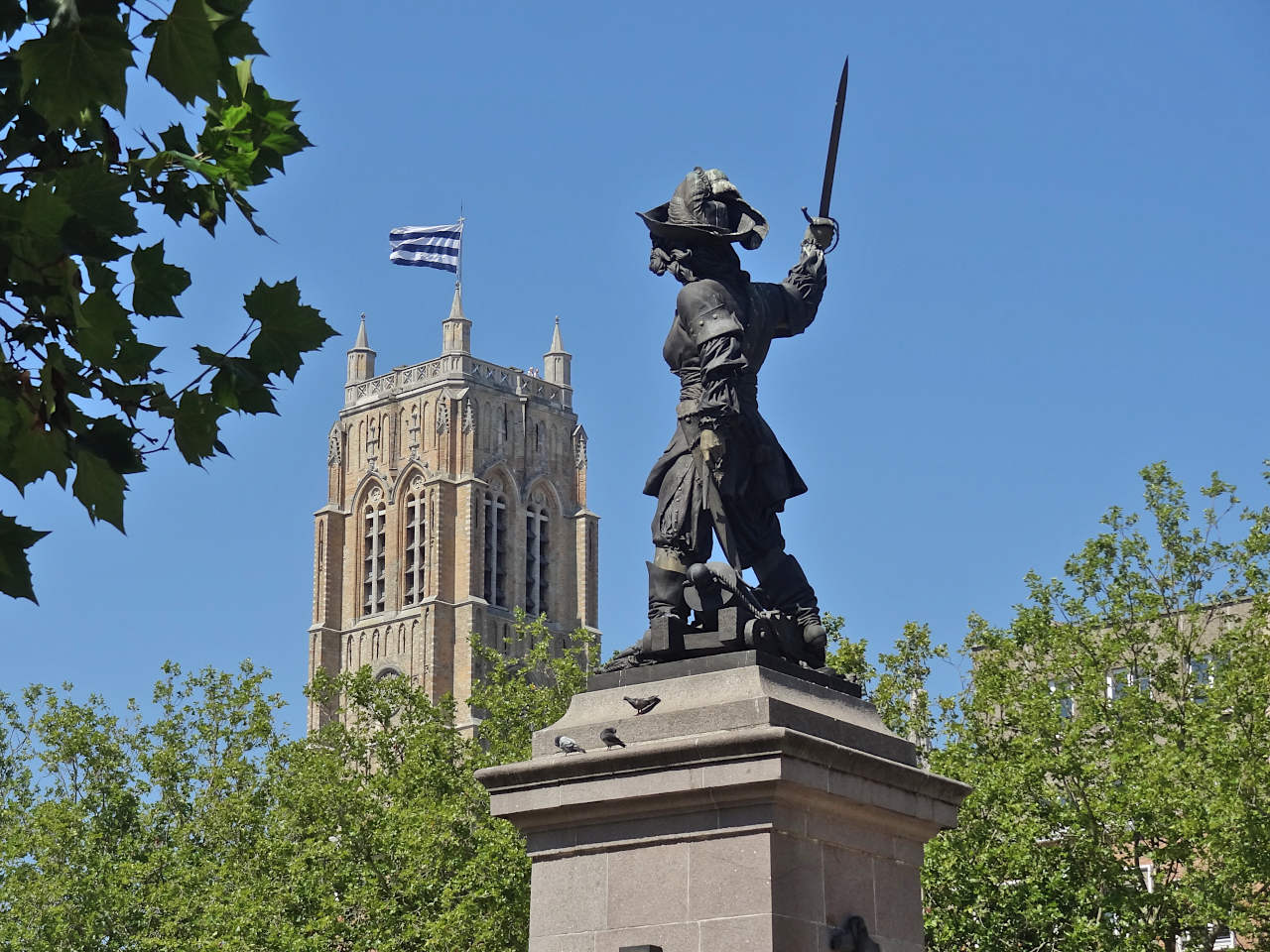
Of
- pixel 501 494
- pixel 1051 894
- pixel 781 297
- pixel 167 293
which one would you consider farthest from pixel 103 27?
pixel 501 494

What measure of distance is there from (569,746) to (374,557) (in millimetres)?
127462

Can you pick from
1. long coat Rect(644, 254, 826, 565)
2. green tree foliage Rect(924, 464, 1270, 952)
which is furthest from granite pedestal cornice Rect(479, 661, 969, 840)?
green tree foliage Rect(924, 464, 1270, 952)

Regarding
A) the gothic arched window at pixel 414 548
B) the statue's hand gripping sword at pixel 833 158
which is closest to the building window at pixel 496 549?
the gothic arched window at pixel 414 548

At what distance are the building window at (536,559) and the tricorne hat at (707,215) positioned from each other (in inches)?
4890

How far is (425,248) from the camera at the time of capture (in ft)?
435

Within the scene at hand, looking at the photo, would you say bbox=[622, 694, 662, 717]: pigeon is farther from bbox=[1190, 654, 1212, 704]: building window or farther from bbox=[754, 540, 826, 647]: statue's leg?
bbox=[1190, 654, 1212, 704]: building window

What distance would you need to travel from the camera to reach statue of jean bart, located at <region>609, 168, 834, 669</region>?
10.7 m

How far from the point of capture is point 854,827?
10117mm

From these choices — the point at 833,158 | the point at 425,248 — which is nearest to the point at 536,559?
the point at 425,248

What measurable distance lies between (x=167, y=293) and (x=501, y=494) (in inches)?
5177

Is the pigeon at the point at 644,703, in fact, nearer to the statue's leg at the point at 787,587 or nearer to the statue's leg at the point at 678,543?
the statue's leg at the point at 678,543

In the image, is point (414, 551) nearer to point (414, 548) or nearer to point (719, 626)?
point (414, 548)

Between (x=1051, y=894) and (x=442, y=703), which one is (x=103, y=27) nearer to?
(x=1051, y=894)

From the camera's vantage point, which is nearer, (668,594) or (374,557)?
(668,594)
